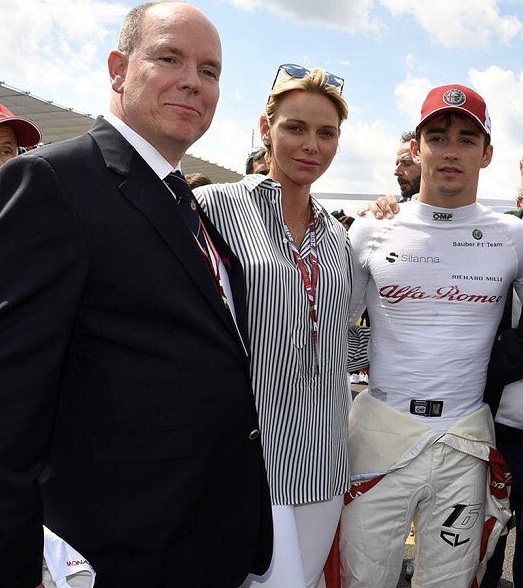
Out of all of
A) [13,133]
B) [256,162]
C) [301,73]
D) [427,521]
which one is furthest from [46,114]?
[427,521]

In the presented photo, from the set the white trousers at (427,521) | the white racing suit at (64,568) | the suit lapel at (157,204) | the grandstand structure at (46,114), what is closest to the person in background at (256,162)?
the white trousers at (427,521)

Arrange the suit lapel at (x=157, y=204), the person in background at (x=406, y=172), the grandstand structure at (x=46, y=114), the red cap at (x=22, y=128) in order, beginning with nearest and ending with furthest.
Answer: the suit lapel at (x=157, y=204) → the red cap at (x=22, y=128) → the person in background at (x=406, y=172) → the grandstand structure at (x=46, y=114)

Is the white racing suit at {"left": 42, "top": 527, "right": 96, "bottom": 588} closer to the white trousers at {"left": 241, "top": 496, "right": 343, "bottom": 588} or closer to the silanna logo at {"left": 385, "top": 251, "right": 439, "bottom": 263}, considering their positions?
the white trousers at {"left": 241, "top": 496, "right": 343, "bottom": 588}

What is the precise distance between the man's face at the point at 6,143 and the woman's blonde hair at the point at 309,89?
4.69 feet

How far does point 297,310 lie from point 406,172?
12.0 ft

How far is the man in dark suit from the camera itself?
1249 mm

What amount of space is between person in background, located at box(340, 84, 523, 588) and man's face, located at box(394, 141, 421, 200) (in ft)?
9.30

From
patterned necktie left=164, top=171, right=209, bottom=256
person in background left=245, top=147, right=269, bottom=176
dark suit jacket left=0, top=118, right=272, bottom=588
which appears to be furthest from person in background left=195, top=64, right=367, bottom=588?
person in background left=245, top=147, right=269, bottom=176

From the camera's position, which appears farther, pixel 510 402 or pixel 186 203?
pixel 510 402

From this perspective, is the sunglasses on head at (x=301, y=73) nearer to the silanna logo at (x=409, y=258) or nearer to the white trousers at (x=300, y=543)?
the silanna logo at (x=409, y=258)

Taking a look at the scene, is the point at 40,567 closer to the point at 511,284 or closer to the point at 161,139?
the point at 161,139

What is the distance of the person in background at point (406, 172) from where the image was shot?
17.4 ft

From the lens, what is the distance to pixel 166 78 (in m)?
1.63

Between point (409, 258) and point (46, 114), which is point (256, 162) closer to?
point (409, 258)
